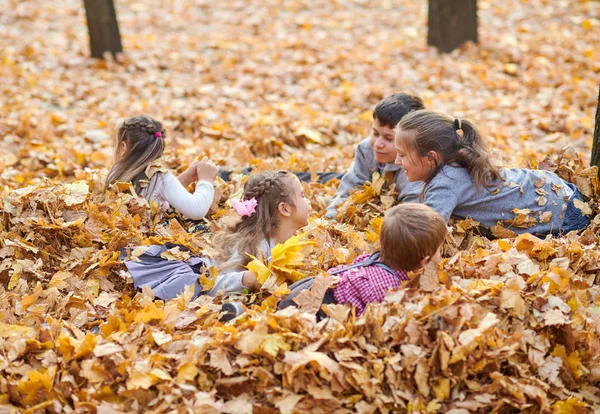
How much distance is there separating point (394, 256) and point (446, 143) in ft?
3.65

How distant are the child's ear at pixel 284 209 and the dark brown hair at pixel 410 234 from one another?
32.4 inches

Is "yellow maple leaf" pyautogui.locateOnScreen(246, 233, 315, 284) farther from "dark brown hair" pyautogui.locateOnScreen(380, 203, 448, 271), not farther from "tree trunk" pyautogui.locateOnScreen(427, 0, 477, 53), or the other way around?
"tree trunk" pyautogui.locateOnScreen(427, 0, 477, 53)

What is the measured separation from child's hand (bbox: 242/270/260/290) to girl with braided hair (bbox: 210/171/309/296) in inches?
6.4

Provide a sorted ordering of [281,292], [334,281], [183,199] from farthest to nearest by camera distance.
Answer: [183,199], [281,292], [334,281]

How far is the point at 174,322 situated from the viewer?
10.1 feet

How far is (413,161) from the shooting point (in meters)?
3.85

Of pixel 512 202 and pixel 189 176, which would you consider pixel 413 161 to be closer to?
pixel 512 202

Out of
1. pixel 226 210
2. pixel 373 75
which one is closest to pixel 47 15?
pixel 373 75

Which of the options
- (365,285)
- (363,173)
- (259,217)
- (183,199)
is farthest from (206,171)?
(365,285)

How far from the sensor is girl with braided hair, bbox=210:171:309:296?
12.0 feet

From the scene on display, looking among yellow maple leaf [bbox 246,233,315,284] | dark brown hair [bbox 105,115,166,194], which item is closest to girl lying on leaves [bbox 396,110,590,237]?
yellow maple leaf [bbox 246,233,315,284]

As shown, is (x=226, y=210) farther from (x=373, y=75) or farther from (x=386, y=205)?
(x=373, y=75)

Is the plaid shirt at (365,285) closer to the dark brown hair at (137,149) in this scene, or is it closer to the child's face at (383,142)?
the child's face at (383,142)

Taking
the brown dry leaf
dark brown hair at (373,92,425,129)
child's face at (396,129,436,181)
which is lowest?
the brown dry leaf
